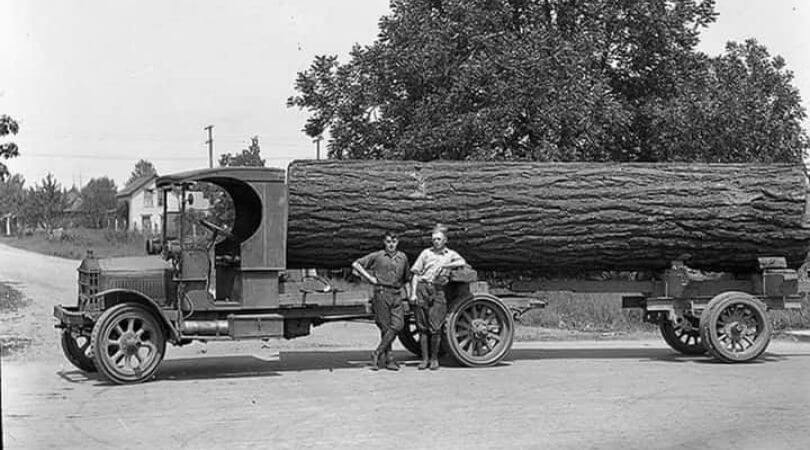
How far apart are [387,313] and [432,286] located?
0.62 m

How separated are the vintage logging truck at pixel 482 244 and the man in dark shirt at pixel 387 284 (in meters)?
0.26

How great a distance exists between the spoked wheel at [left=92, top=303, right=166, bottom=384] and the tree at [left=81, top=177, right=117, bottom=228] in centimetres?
8588

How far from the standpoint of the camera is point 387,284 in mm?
11594

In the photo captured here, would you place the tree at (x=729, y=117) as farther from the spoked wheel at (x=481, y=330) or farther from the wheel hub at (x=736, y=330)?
the spoked wheel at (x=481, y=330)

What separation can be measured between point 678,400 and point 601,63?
20.6 meters

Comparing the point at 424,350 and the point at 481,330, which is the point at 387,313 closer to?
the point at 424,350

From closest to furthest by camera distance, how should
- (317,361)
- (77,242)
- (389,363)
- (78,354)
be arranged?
1. (78,354)
2. (389,363)
3. (317,361)
4. (77,242)

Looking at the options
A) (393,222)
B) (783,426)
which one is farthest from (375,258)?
(783,426)

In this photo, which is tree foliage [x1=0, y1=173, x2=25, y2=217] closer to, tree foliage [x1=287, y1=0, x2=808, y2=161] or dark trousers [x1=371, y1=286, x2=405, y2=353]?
tree foliage [x1=287, y1=0, x2=808, y2=161]

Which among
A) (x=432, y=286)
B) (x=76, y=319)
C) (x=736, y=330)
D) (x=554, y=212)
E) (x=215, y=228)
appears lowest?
(x=736, y=330)

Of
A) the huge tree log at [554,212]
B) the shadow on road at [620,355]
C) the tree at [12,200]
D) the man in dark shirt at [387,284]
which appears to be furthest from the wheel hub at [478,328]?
the tree at [12,200]

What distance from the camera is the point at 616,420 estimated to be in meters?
8.43

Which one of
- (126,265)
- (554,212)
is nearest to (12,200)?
(126,265)

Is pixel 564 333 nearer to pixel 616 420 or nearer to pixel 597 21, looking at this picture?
pixel 616 420
